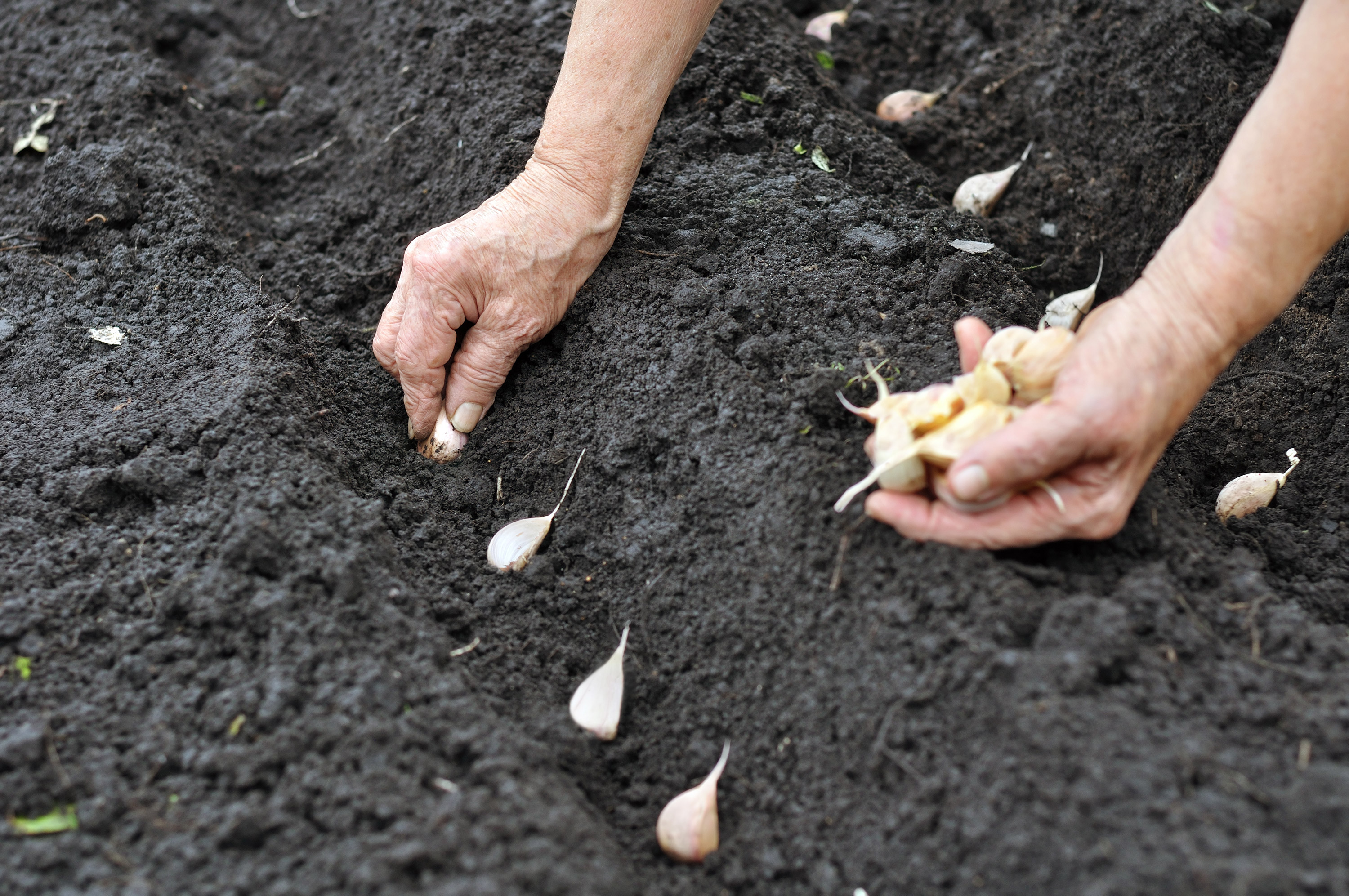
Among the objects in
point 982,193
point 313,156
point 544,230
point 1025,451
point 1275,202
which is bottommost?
point 313,156

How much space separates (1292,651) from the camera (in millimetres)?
1480

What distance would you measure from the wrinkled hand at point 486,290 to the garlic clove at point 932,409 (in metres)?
0.97

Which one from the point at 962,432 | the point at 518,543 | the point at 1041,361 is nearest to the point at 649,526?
the point at 518,543

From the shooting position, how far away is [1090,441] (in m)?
1.42

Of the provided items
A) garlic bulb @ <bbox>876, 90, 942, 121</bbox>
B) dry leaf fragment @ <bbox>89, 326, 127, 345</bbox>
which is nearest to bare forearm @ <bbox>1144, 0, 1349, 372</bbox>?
garlic bulb @ <bbox>876, 90, 942, 121</bbox>

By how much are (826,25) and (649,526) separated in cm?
223

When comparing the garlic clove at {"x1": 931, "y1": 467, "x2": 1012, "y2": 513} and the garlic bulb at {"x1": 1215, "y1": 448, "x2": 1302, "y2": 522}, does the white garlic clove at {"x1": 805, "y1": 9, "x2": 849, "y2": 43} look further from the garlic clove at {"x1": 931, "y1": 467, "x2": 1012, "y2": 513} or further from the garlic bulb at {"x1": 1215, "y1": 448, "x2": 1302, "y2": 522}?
the garlic clove at {"x1": 931, "y1": 467, "x2": 1012, "y2": 513}

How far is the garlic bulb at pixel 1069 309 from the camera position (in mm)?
2334

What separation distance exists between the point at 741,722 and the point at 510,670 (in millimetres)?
435

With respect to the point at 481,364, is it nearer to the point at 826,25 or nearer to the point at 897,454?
the point at 897,454

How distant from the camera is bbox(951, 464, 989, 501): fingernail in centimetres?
141

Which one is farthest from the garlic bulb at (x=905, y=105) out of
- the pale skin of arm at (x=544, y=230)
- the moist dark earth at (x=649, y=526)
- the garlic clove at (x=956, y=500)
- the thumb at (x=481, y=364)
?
the garlic clove at (x=956, y=500)

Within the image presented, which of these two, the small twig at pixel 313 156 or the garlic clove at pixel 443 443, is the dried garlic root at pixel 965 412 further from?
the small twig at pixel 313 156

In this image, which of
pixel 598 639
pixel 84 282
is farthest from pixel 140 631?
pixel 84 282
